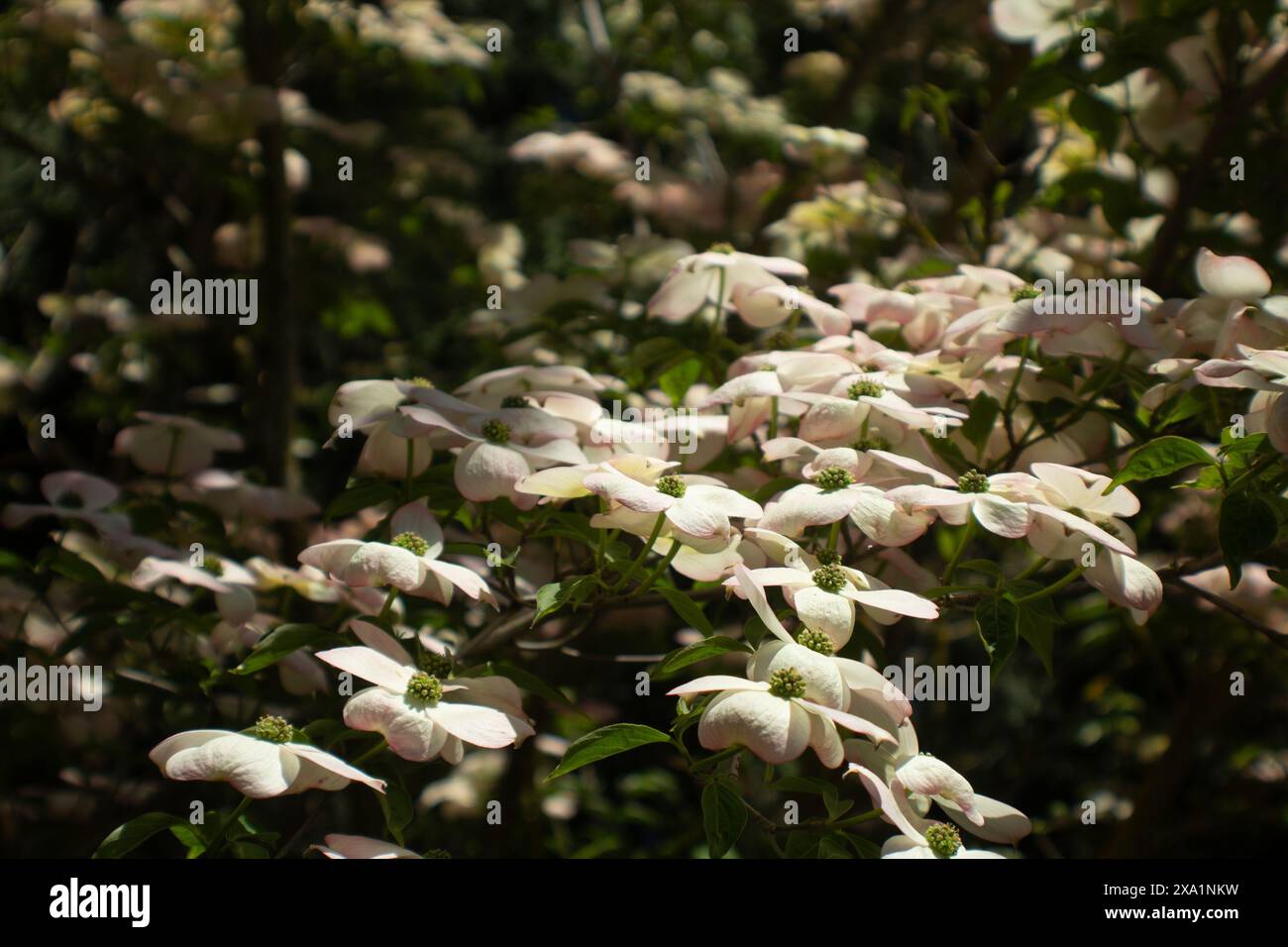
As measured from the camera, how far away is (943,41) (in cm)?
266

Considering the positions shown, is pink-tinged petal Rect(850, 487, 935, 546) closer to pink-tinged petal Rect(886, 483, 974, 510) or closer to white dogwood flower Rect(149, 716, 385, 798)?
pink-tinged petal Rect(886, 483, 974, 510)

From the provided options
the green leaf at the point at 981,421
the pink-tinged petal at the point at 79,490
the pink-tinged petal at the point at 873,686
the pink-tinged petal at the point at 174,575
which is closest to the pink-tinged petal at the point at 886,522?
the pink-tinged petal at the point at 873,686

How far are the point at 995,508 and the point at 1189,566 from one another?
0.30m

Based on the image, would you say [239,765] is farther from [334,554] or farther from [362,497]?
[362,497]

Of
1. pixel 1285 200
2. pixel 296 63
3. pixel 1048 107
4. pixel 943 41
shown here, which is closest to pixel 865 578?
pixel 1285 200

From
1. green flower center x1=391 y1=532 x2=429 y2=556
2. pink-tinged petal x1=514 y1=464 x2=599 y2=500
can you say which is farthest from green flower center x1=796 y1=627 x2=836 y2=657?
green flower center x1=391 y1=532 x2=429 y2=556

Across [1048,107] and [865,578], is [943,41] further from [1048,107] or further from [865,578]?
[865,578]

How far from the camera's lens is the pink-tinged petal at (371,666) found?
0.76 meters

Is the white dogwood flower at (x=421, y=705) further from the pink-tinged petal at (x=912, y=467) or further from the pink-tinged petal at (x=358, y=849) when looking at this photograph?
the pink-tinged petal at (x=912, y=467)

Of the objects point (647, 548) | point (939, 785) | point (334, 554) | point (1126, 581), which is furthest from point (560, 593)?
point (1126, 581)

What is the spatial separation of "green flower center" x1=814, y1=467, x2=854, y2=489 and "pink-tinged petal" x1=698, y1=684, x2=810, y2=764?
0.68 feet

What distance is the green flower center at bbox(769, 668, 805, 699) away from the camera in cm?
72

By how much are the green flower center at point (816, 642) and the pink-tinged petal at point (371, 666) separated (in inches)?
11.1

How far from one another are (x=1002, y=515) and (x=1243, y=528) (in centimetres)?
16
